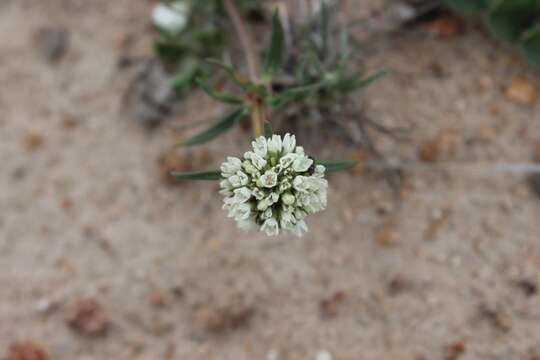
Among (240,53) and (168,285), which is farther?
(240,53)

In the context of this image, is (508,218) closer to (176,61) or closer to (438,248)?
(438,248)

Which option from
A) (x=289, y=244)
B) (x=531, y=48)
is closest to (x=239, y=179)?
(x=289, y=244)

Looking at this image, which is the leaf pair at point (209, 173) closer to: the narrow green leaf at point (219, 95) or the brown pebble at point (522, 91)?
the narrow green leaf at point (219, 95)

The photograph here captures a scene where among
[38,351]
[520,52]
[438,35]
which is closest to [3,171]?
[38,351]

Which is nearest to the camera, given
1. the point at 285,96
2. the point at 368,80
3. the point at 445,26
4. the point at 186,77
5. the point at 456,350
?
the point at 285,96

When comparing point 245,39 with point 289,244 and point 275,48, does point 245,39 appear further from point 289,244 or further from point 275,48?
point 289,244

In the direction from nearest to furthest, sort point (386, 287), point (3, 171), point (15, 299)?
point (386, 287)
point (15, 299)
point (3, 171)

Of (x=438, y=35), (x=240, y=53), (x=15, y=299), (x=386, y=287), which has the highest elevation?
(x=240, y=53)

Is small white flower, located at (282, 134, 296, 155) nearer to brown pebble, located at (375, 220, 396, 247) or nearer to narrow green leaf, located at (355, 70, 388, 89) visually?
narrow green leaf, located at (355, 70, 388, 89)
